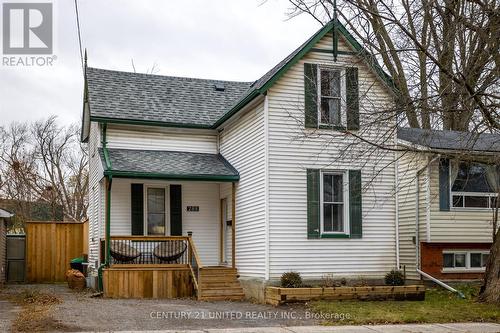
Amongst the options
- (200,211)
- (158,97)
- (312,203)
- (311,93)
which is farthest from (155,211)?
(311,93)

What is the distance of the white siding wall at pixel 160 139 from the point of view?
19281 mm

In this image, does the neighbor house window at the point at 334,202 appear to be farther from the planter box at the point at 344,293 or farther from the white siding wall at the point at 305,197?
the planter box at the point at 344,293

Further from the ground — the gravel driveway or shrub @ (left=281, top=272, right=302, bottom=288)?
shrub @ (left=281, top=272, right=302, bottom=288)

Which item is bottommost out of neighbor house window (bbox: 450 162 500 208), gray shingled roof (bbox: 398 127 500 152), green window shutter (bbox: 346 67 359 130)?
neighbor house window (bbox: 450 162 500 208)

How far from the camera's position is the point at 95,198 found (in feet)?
69.1

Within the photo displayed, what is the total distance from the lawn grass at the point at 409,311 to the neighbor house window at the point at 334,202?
2.19 m

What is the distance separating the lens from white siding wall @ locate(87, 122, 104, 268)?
761 inches

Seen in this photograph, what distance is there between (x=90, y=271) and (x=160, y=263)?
3.84 metres

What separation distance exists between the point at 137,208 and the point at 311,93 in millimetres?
6180

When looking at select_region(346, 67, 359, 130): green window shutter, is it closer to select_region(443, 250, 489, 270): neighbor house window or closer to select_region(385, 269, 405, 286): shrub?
select_region(385, 269, 405, 286): shrub

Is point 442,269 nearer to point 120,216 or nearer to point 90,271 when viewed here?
point 120,216

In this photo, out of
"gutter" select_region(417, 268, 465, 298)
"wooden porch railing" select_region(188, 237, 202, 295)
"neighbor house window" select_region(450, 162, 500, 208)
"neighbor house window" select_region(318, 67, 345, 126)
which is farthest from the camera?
"neighbor house window" select_region(450, 162, 500, 208)

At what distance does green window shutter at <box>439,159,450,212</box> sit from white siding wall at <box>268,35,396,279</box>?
2126mm

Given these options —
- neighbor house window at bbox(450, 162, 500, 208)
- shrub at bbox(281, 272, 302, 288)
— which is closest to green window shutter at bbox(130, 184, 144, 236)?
shrub at bbox(281, 272, 302, 288)
